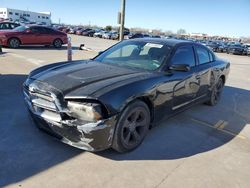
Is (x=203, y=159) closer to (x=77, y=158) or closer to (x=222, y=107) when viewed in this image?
(x=77, y=158)

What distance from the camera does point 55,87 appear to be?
3.38 metres

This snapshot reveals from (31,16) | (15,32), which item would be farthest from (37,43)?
(31,16)

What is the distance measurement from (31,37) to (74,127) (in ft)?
47.9

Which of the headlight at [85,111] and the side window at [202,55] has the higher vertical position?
the side window at [202,55]

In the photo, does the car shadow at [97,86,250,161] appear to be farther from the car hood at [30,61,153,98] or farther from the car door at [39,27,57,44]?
the car door at [39,27,57,44]

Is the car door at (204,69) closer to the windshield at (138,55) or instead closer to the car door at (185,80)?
the car door at (185,80)

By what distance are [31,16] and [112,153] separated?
80419 millimetres

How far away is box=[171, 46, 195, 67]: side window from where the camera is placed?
15.1 ft

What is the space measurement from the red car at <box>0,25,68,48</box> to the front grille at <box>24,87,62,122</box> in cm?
1300

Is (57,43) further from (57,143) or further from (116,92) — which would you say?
(116,92)

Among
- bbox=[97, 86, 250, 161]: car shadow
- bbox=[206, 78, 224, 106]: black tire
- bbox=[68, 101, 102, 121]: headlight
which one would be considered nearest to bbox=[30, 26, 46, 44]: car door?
bbox=[206, 78, 224, 106]: black tire

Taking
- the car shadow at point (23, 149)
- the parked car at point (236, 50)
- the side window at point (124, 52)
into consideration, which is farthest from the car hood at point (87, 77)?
the parked car at point (236, 50)

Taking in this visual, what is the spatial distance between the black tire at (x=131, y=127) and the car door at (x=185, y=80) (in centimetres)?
85

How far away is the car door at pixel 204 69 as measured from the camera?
5.34 metres
